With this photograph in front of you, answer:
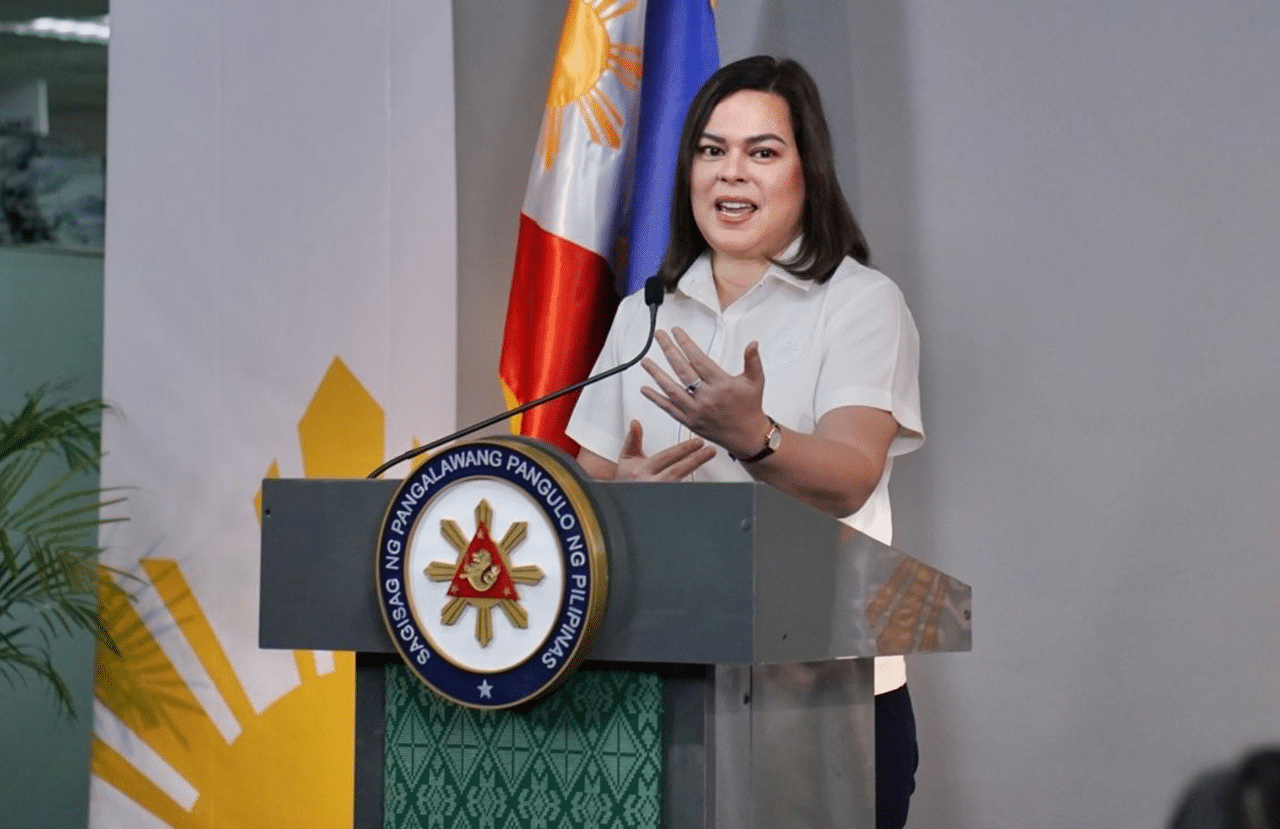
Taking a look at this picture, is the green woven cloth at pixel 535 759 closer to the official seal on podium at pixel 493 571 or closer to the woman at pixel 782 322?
the official seal on podium at pixel 493 571

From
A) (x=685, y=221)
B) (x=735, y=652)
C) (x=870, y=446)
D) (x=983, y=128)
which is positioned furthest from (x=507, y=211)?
(x=735, y=652)

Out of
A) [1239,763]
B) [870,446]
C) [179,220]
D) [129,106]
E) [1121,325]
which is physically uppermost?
[129,106]

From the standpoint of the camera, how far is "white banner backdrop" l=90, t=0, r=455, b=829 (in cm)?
295

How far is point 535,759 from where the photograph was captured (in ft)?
4.33

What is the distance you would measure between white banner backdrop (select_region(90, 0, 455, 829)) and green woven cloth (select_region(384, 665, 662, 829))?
5.21ft

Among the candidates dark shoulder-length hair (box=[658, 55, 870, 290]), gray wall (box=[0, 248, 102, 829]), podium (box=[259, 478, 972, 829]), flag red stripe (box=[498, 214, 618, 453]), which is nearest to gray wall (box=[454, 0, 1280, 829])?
flag red stripe (box=[498, 214, 618, 453])

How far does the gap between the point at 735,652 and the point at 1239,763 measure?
5.44ft

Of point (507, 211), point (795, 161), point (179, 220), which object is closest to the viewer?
point (795, 161)

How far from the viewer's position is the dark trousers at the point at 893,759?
1.77m

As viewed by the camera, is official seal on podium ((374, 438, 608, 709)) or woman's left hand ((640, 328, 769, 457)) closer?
official seal on podium ((374, 438, 608, 709))

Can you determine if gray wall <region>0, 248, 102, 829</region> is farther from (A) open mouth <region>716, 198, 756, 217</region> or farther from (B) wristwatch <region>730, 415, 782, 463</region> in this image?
(B) wristwatch <region>730, 415, 782, 463</region>

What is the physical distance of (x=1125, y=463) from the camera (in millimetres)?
2666

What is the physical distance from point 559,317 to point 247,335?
0.63 m

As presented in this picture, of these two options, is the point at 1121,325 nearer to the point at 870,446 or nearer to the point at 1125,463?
the point at 1125,463
